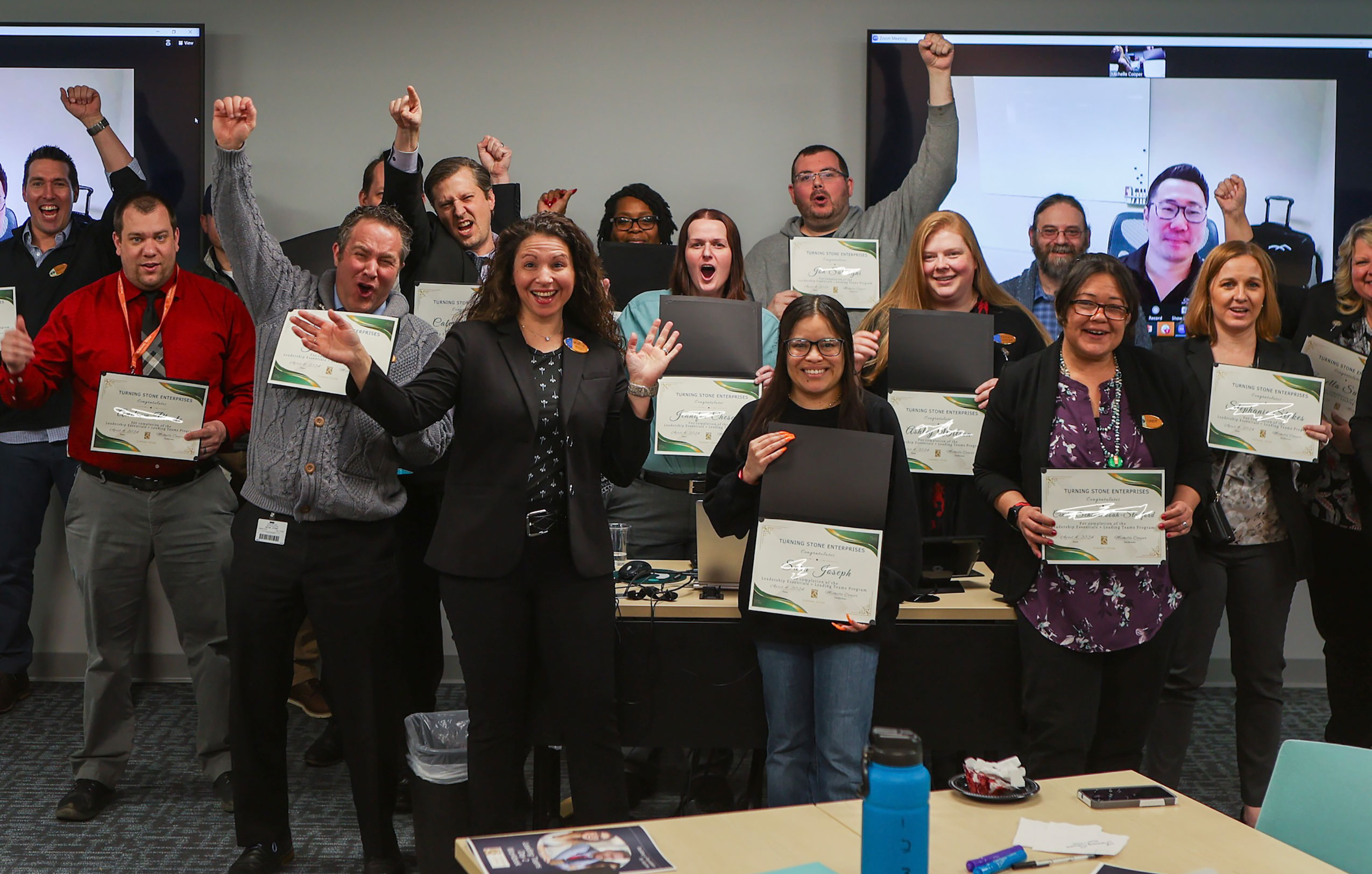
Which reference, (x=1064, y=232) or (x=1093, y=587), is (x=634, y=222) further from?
(x=1093, y=587)

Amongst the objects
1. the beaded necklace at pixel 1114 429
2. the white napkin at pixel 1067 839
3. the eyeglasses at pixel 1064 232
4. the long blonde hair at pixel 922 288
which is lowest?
the white napkin at pixel 1067 839

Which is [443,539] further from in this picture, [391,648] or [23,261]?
[23,261]

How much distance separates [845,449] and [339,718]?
153 centimetres

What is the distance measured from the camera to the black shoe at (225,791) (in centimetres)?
338

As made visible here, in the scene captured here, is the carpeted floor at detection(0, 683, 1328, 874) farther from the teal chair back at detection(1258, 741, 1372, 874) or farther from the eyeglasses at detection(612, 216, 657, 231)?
the eyeglasses at detection(612, 216, 657, 231)

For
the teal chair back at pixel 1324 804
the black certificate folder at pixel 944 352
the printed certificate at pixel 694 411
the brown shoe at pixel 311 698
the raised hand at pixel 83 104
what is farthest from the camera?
the raised hand at pixel 83 104

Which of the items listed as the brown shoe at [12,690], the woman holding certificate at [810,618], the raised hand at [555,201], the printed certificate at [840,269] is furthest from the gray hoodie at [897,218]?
the brown shoe at [12,690]

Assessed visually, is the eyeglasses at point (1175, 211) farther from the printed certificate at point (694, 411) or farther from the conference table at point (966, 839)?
the conference table at point (966, 839)

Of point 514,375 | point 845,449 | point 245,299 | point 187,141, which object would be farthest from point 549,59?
point 845,449

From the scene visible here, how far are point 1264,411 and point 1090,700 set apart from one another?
1051 millimetres

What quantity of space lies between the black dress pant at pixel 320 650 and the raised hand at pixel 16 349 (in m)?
0.93

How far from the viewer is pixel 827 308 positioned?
8.43 feet

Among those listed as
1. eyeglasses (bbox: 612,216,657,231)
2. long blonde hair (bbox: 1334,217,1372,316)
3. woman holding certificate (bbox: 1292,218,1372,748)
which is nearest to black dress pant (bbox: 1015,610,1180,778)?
woman holding certificate (bbox: 1292,218,1372,748)

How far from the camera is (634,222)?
13.7 feet
